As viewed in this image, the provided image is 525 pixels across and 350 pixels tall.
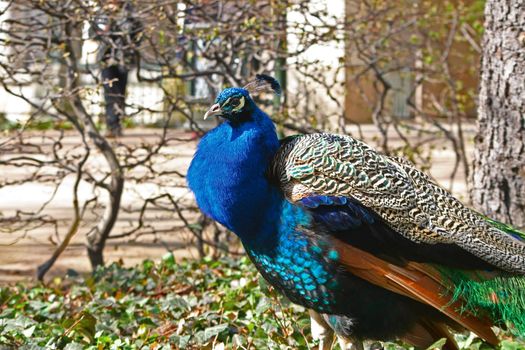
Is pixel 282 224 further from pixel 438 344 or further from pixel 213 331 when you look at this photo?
pixel 213 331

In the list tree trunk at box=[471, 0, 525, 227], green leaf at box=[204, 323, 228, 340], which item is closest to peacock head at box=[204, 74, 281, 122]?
green leaf at box=[204, 323, 228, 340]

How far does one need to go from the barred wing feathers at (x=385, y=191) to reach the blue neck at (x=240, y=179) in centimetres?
7

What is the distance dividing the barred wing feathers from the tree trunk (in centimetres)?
164

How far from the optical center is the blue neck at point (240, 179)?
10.7 feet

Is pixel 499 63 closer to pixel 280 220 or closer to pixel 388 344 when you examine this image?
pixel 388 344

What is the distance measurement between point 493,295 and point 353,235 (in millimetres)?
579

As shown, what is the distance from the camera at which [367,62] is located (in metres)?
6.85

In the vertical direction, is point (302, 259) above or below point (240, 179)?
below

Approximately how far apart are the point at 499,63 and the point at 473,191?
28.8 inches

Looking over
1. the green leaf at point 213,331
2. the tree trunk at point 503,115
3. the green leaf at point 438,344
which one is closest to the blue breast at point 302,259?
the green leaf at point 438,344

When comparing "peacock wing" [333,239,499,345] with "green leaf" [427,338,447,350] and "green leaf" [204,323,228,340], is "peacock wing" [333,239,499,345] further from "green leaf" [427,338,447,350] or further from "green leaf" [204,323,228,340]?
"green leaf" [204,323,228,340]

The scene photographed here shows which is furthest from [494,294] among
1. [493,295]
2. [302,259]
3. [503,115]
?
[503,115]

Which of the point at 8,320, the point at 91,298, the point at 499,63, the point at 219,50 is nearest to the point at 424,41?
the point at 219,50

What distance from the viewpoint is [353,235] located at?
3.25 metres
